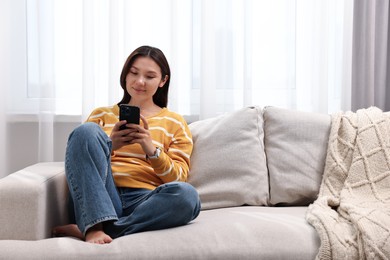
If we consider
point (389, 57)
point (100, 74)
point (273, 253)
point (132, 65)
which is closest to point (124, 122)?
point (132, 65)

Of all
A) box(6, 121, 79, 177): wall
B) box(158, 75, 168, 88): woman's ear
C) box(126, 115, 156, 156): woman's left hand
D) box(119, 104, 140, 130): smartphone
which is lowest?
box(6, 121, 79, 177): wall

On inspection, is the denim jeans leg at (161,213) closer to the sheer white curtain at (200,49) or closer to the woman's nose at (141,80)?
the woman's nose at (141,80)

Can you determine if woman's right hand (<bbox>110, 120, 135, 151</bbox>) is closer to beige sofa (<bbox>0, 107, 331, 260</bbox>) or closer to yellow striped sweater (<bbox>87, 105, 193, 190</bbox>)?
yellow striped sweater (<bbox>87, 105, 193, 190</bbox>)

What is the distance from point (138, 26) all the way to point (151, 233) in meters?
1.35

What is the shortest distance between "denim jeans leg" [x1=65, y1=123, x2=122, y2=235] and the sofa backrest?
521mm

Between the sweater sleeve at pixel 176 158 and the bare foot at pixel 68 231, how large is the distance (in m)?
0.36

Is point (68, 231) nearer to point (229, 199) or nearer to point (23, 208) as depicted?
point (23, 208)

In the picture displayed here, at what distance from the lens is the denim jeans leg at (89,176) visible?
197cm

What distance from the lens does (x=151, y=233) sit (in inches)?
76.7

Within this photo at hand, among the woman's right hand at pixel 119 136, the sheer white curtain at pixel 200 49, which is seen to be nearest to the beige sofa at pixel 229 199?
the woman's right hand at pixel 119 136

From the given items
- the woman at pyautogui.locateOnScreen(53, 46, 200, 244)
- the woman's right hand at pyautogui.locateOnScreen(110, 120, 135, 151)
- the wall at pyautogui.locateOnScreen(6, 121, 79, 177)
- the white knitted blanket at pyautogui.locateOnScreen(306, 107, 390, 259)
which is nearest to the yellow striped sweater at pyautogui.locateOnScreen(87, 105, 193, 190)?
the woman at pyautogui.locateOnScreen(53, 46, 200, 244)

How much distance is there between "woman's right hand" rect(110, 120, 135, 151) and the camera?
2188 millimetres

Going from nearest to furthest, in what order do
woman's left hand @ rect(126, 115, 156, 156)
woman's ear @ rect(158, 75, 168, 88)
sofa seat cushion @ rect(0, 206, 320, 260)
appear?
1. sofa seat cushion @ rect(0, 206, 320, 260)
2. woman's left hand @ rect(126, 115, 156, 156)
3. woman's ear @ rect(158, 75, 168, 88)

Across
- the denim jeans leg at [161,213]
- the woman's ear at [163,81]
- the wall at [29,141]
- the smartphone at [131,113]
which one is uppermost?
the woman's ear at [163,81]
